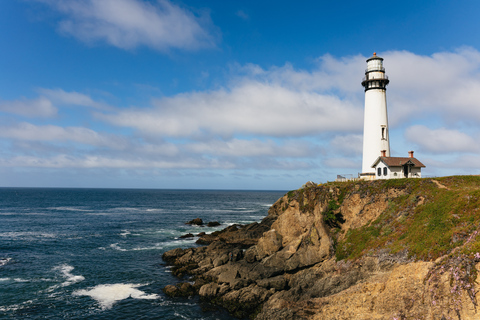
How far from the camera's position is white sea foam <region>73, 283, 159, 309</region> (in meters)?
29.5

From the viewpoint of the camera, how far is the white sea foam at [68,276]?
3406 centimetres

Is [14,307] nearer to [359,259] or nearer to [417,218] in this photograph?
[359,259]

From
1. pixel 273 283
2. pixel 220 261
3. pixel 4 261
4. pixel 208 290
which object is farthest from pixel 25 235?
pixel 273 283

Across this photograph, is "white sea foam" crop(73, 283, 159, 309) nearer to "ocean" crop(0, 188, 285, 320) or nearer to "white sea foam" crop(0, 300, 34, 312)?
"ocean" crop(0, 188, 285, 320)

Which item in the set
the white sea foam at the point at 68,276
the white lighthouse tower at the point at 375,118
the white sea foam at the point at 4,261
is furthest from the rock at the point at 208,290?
the white sea foam at the point at 4,261

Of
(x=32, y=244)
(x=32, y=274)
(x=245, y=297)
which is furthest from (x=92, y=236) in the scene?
(x=245, y=297)

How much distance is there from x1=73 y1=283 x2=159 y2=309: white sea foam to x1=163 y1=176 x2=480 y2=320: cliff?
324cm

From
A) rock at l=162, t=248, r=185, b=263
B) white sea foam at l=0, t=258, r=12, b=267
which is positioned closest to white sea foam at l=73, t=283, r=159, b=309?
rock at l=162, t=248, r=185, b=263

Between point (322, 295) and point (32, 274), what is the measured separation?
112ft

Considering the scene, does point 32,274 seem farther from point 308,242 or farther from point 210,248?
point 308,242

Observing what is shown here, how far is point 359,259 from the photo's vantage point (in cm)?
2722

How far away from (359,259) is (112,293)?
25.2 meters

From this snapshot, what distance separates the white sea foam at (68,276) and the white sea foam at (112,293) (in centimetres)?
332

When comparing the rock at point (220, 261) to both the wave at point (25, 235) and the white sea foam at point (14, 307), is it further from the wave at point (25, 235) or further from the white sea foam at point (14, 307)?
the wave at point (25, 235)
